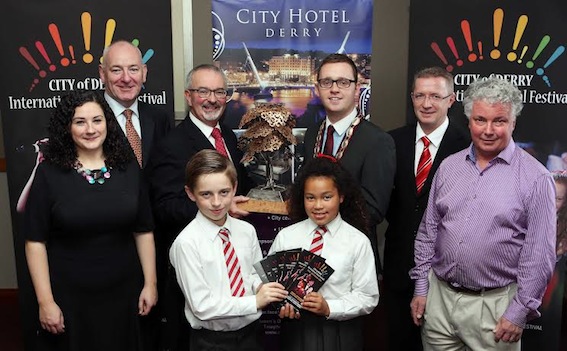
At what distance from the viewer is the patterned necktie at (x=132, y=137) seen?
3.49 metres

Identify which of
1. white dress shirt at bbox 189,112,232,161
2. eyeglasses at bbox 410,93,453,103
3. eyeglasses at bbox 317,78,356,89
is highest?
eyeglasses at bbox 317,78,356,89

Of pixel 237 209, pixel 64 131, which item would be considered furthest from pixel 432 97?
pixel 64 131

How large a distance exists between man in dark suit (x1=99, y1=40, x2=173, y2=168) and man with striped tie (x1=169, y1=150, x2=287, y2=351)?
1003 millimetres

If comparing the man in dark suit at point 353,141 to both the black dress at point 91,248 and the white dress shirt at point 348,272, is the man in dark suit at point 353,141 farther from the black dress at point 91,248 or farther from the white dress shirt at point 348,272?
the black dress at point 91,248

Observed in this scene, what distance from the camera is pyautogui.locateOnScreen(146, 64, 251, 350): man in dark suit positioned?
319 centimetres

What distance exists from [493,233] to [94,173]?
6.58 feet

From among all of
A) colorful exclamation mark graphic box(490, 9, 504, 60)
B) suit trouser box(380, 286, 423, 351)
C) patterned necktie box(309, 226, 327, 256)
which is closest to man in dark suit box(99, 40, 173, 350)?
patterned necktie box(309, 226, 327, 256)

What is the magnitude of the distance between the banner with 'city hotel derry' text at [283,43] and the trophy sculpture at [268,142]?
3.27 feet

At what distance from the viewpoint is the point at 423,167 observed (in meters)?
3.30

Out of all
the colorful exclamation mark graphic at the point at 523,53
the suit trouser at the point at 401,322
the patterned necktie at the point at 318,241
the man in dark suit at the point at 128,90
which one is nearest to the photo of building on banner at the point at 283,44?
the man in dark suit at the point at 128,90

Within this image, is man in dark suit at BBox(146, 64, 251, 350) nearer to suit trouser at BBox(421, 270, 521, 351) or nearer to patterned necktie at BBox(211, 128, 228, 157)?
patterned necktie at BBox(211, 128, 228, 157)

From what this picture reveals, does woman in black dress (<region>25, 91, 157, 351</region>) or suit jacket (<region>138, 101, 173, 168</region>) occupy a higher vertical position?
suit jacket (<region>138, 101, 173, 168</region>)

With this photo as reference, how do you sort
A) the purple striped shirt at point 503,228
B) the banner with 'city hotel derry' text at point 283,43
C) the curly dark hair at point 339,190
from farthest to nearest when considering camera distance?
1. the banner with 'city hotel derry' text at point 283,43
2. the curly dark hair at point 339,190
3. the purple striped shirt at point 503,228

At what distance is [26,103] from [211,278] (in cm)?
233
